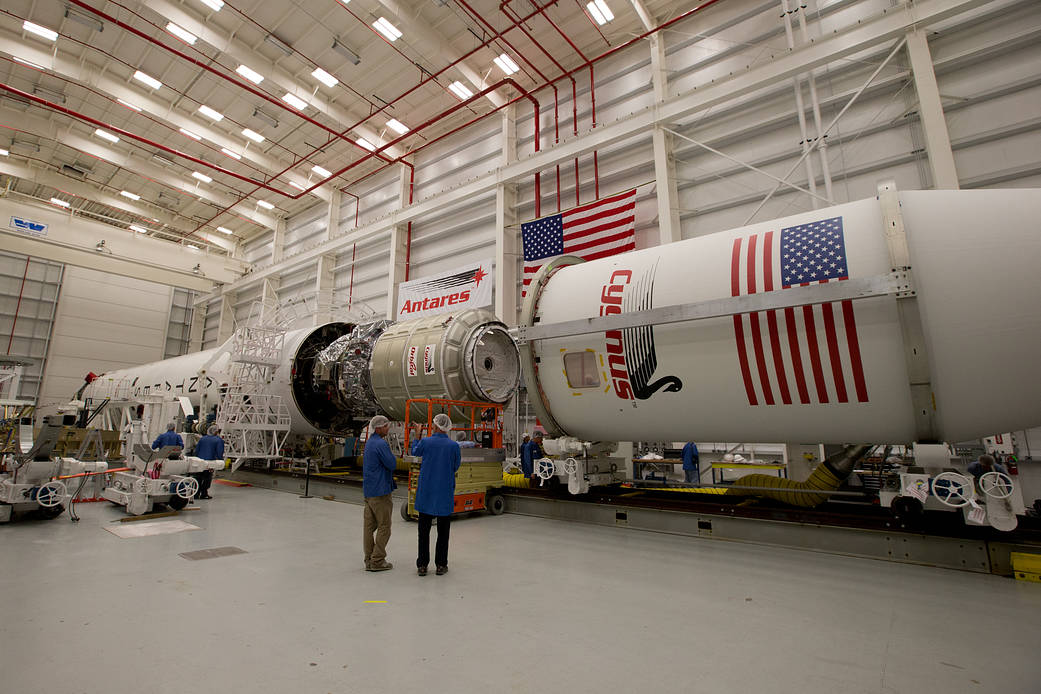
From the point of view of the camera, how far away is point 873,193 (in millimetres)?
9523

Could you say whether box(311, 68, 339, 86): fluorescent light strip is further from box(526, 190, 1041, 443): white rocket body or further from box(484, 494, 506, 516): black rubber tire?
box(484, 494, 506, 516): black rubber tire

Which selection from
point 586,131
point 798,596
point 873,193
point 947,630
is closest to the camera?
point 947,630

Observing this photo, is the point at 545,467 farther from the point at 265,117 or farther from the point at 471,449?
the point at 265,117

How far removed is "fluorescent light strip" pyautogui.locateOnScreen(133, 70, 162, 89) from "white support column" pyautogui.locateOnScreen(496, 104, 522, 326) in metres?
10.5

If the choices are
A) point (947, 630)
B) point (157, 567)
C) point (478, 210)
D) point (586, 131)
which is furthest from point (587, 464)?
point (478, 210)

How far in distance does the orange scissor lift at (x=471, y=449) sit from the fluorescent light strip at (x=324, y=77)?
11.4m

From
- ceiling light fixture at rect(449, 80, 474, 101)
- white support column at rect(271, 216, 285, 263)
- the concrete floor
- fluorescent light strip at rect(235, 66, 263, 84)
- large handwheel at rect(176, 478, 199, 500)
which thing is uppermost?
fluorescent light strip at rect(235, 66, 263, 84)

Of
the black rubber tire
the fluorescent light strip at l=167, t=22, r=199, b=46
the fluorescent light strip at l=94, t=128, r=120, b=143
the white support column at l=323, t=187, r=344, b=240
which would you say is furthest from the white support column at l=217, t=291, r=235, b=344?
the black rubber tire

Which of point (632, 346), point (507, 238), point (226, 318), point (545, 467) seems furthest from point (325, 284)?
point (632, 346)

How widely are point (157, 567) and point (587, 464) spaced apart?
4.65 m

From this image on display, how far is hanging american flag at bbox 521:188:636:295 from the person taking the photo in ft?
37.0

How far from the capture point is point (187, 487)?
7340mm

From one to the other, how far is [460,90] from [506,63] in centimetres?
187

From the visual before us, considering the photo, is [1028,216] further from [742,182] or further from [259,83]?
[259,83]
